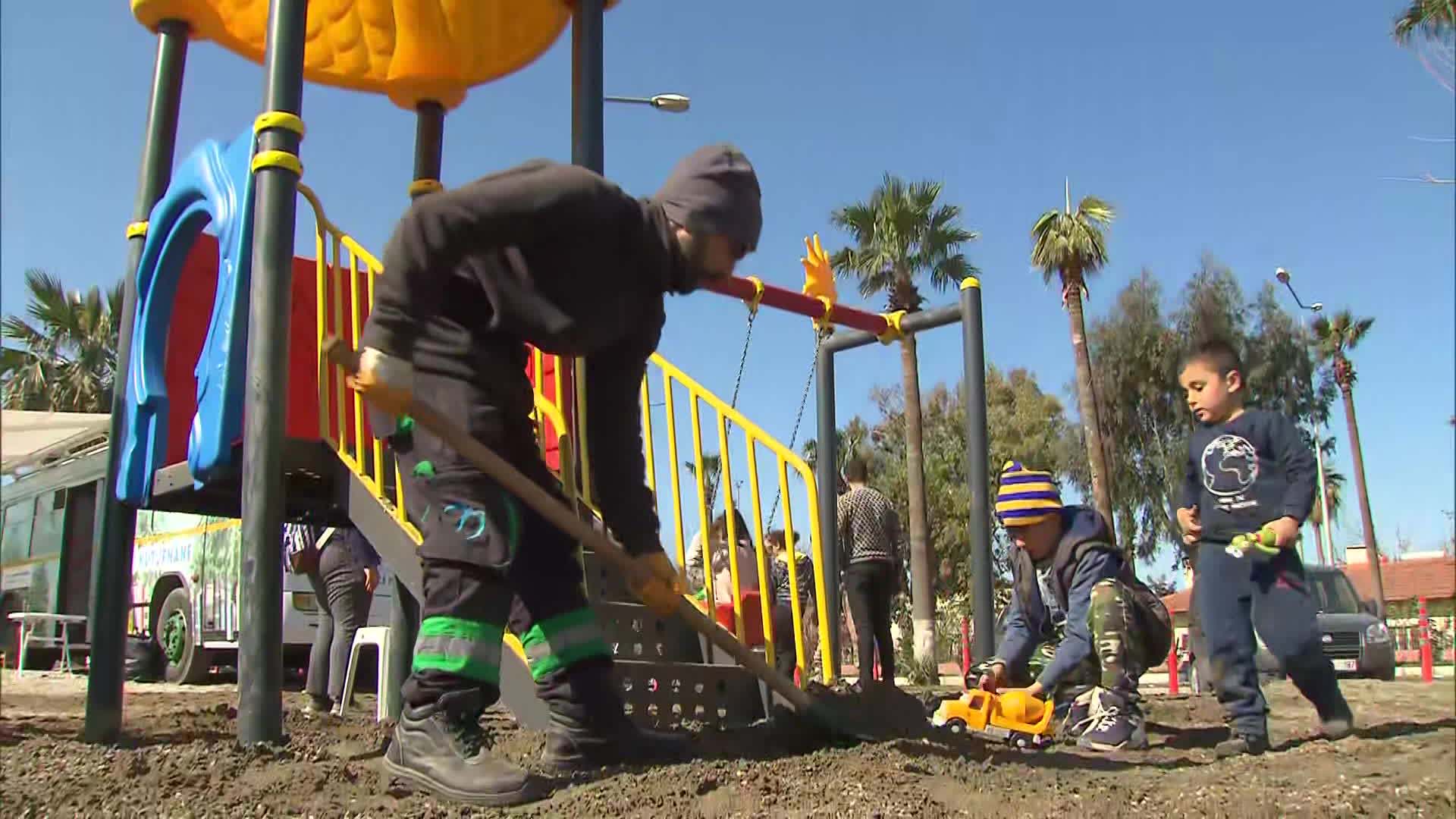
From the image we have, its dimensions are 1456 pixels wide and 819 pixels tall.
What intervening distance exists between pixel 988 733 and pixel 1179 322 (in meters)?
9.45

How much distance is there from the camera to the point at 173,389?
537 cm

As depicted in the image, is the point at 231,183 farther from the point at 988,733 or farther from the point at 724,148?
the point at 988,733

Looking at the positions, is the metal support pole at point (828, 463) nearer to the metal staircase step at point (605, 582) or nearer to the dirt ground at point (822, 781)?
the metal staircase step at point (605, 582)

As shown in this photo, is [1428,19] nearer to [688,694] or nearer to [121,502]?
[688,694]

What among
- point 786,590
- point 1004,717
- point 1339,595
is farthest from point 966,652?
point 1004,717

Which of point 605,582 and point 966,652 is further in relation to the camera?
Answer: point 966,652

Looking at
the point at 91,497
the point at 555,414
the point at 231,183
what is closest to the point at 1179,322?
the point at 555,414

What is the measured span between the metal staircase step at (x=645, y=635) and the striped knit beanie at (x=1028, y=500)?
1164 millimetres

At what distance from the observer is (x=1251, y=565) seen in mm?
3279

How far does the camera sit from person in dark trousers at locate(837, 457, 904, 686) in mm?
6305

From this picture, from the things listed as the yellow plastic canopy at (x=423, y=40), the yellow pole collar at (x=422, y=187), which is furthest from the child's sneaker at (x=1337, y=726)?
the yellow plastic canopy at (x=423, y=40)

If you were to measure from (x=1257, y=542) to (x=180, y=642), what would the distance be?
10.4m

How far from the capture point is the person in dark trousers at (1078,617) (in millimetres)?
3627

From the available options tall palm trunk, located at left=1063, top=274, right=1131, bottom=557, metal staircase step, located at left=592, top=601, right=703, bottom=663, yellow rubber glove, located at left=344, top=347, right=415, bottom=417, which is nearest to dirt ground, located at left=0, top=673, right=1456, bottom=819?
metal staircase step, located at left=592, top=601, right=703, bottom=663
